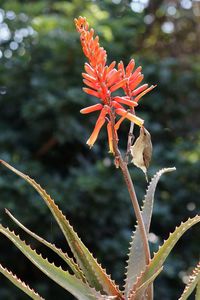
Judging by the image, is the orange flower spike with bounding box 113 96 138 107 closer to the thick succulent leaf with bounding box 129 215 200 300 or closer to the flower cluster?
the flower cluster

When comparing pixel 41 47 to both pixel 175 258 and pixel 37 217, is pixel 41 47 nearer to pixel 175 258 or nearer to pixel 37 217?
pixel 37 217

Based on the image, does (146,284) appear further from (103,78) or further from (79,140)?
(79,140)

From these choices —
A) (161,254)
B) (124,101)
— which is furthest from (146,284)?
(124,101)

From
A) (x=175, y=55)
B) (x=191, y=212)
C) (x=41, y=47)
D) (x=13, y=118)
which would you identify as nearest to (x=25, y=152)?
(x=13, y=118)

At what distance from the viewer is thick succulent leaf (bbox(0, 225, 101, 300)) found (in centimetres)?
82

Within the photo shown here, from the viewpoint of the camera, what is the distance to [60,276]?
84 cm

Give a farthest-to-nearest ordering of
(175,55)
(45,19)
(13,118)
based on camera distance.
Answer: (175,55)
(13,118)
(45,19)

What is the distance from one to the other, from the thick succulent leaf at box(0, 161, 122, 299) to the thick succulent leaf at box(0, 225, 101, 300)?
3 cm

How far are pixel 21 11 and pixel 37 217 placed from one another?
111cm

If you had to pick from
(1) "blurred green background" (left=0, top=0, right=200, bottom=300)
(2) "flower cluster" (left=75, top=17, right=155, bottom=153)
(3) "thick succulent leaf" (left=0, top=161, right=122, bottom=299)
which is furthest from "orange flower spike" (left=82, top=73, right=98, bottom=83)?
(1) "blurred green background" (left=0, top=0, right=200, bottom=300)

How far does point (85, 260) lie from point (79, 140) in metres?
2.40

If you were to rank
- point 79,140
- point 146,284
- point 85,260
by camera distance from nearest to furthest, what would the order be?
point 146,284
point 85,260
point 79,140

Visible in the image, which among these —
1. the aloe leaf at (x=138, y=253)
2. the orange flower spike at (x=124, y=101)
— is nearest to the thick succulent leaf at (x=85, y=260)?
the aloe leaf at (x=138, y=253)

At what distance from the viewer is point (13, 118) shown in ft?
11.4
